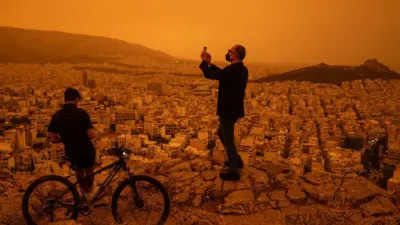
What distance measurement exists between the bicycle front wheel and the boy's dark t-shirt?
1.49 feet

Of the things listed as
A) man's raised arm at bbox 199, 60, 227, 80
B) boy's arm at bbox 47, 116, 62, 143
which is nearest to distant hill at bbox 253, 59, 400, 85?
man's raised arm at bbox 199, 60, 227, 80

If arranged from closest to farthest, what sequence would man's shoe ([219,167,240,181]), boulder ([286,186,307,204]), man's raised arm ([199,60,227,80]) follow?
man's raised arm ([199,60,227,80]) < boulder ([286,186,307,204]) < man's shoe ([219,167,240,181])

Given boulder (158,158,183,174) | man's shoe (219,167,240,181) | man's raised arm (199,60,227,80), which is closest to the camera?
man's raised arm (199,60,227,80)

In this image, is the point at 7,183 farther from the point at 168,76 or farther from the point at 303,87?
the point at 168,76

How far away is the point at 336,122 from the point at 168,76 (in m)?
20.1

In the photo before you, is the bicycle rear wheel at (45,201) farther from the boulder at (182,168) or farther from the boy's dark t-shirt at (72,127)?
the boulder at (182,168)

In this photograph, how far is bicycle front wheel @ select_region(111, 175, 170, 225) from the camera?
8.25 feet

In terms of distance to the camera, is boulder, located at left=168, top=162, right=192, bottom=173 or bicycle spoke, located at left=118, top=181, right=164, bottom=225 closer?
bicycle spoke, located at left=118, top=181, right=164, bottom=225

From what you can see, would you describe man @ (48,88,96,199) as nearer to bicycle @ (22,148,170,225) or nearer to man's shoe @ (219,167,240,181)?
bicycle @ (22,148,170,225)

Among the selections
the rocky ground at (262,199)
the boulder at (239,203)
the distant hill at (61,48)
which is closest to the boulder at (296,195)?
the rocky ground at (262,199)

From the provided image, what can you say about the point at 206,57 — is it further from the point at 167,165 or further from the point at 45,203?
the point at 167,165

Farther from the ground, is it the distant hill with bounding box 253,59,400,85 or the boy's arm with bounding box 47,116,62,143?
the distant hill with bounding box 253,59,400,85

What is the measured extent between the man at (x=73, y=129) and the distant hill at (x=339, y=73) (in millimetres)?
27817

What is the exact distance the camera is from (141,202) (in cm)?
254
